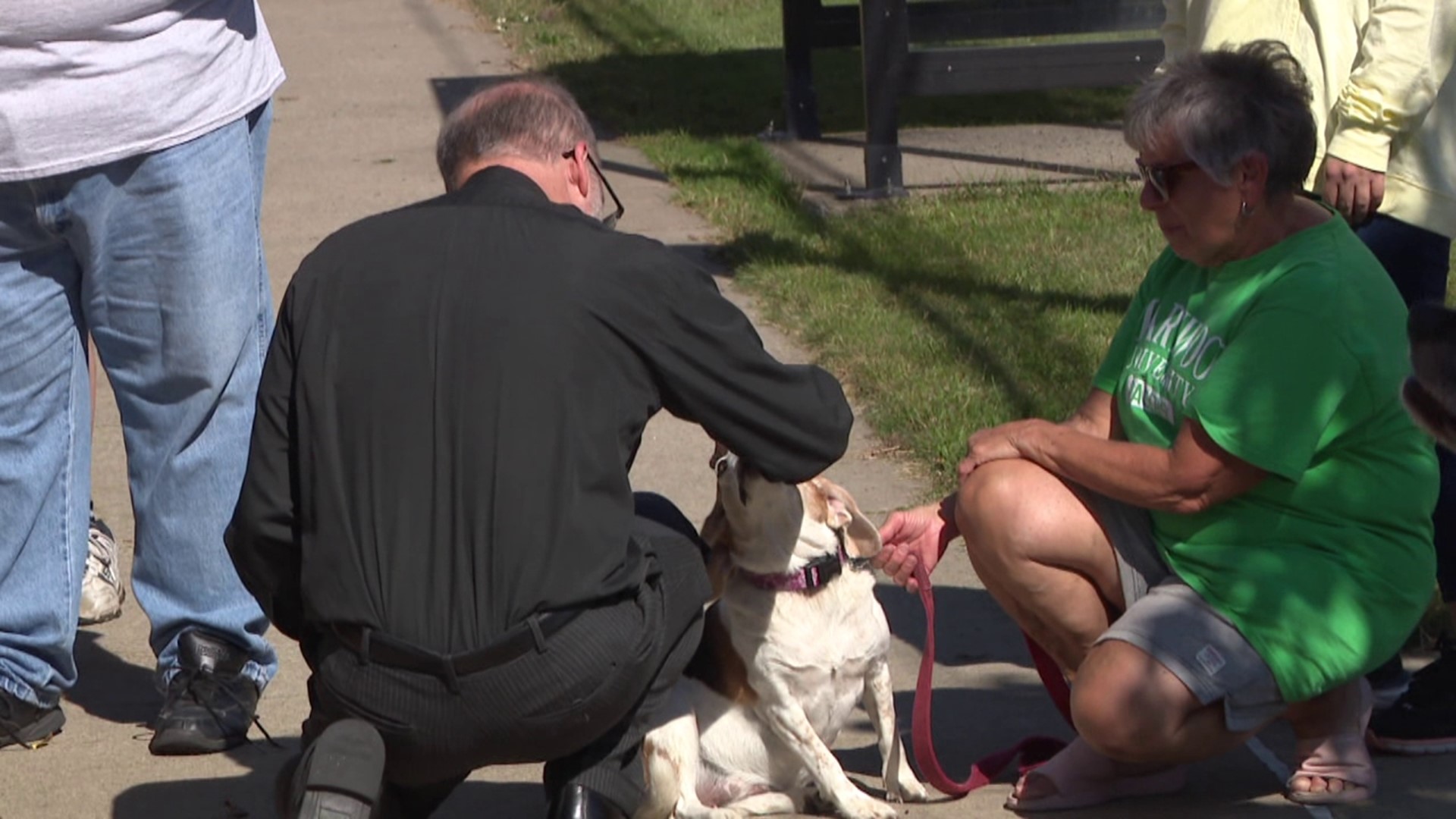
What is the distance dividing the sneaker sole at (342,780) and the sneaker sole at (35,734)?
1.45m

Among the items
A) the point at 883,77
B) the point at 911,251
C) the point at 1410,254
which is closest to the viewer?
the point at 1410,254

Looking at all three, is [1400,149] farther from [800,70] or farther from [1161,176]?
[800,70]

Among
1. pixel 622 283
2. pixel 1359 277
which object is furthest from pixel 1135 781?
pixel 622 283

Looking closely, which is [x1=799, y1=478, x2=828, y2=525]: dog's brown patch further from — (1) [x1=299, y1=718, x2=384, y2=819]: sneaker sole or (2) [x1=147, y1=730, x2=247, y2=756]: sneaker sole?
(2) [x1=147, y1=730, x2=247, y2=756]: sneaker sole

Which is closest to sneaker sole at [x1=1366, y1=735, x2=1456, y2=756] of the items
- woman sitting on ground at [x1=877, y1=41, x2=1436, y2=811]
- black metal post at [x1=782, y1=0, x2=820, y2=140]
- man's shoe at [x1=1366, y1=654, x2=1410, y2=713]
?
man's shoe at [x1=1366, y1=654, x2=1410, y2=713]

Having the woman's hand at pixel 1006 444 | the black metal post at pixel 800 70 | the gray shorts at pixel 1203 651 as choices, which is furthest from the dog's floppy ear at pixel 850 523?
the black metal post at pixel 800 70

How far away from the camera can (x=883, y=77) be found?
828 cm

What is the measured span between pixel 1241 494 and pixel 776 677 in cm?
92

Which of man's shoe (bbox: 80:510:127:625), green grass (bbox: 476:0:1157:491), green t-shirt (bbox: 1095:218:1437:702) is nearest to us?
green t-shirt (bbox: 1095:218:1437:702)

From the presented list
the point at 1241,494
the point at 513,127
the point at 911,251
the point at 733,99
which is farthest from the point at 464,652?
the point at 733,99

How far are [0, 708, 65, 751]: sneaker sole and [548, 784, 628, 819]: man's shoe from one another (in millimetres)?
1505

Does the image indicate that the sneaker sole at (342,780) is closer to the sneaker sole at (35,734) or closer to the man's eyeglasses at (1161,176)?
the sneaker sole at (35,734)

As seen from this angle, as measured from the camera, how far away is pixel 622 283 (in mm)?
3010

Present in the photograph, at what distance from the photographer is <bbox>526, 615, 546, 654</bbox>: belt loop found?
9.77 ft
